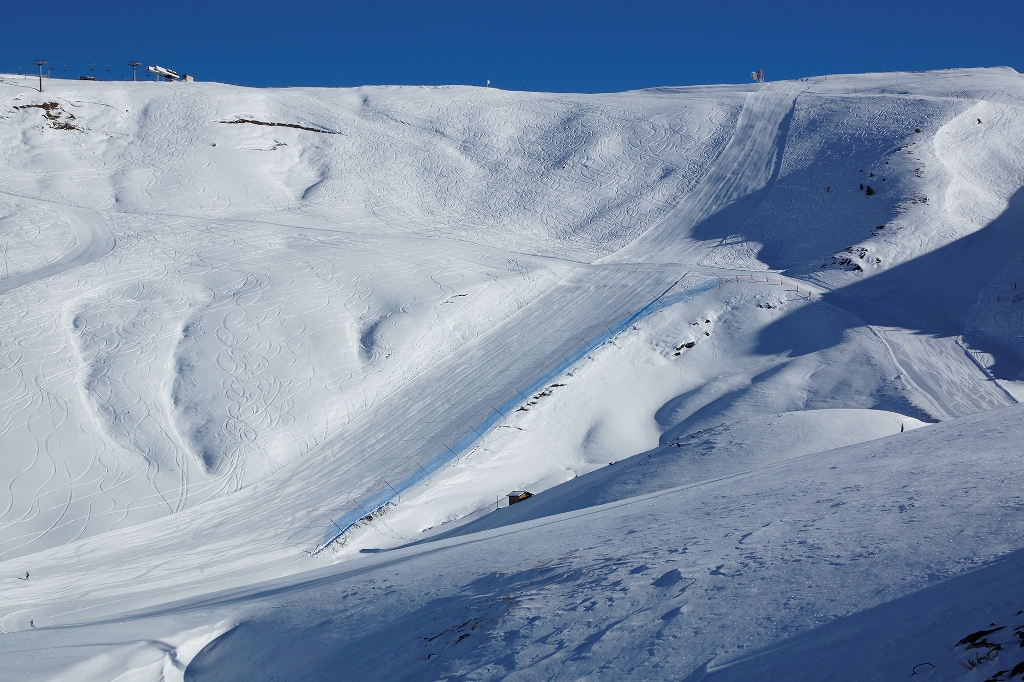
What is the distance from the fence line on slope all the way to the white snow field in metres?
0.15

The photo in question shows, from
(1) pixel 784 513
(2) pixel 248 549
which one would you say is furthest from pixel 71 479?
(1) pixel 784 513

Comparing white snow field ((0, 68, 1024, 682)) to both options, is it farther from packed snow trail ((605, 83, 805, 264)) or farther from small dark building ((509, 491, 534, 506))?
small dark building ((509, 491, 534, 506))

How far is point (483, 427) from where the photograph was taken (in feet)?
56.7

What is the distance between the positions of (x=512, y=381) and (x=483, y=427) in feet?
7.39

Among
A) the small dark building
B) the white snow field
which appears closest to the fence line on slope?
the white snow field

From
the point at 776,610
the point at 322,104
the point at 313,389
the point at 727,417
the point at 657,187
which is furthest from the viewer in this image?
the point at 322,104

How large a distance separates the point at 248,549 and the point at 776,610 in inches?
444

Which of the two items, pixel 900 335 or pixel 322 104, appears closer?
pixel 900 335

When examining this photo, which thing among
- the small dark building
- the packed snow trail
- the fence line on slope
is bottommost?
the small dark building

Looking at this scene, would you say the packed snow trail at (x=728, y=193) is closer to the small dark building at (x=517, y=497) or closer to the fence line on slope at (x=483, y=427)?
the fence line on slope at (x=483, y=427)

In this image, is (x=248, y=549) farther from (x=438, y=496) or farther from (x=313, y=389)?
(x=313, y=389)

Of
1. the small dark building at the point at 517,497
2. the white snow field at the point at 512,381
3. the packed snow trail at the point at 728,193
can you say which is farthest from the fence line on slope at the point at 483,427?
the packed snow trail at the point at 728,193

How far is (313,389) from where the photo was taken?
61.0ft

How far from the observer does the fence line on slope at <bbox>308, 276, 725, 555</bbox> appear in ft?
47.0
